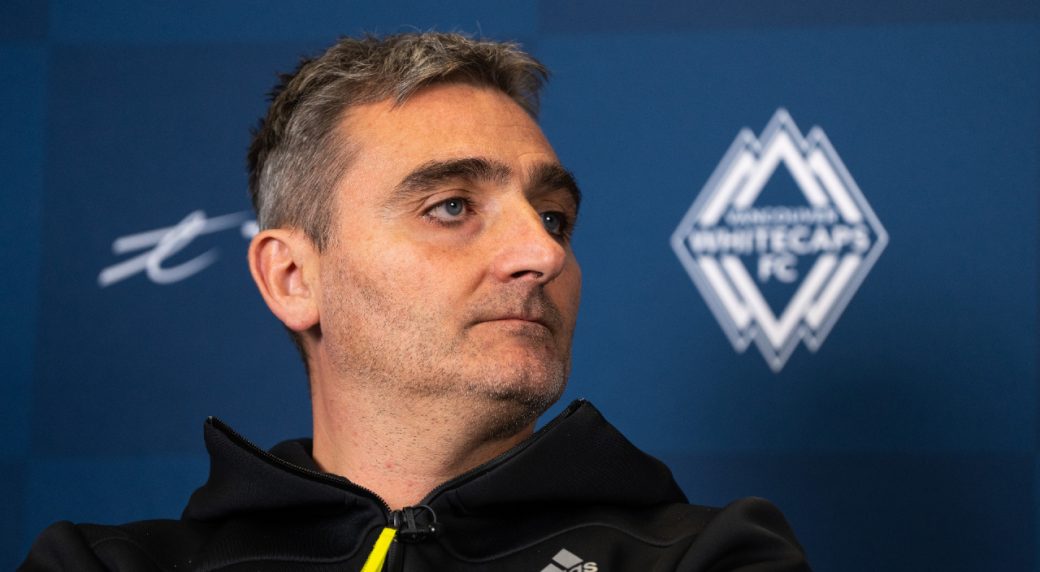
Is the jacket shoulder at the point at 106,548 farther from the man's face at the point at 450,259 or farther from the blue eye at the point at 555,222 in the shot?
the blue eye at the point at 555,222

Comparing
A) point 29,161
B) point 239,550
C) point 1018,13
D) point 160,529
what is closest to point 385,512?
point 239,550

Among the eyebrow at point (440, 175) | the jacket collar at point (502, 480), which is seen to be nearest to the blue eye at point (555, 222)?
the eyebrow at point (440, 175)

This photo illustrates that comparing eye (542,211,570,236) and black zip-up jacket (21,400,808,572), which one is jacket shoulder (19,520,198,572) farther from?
eye (542,211,570,236)

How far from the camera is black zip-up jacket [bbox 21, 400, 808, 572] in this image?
51.9 inches

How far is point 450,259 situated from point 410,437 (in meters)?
0.21

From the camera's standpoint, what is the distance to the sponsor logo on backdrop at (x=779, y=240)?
1.97 metres

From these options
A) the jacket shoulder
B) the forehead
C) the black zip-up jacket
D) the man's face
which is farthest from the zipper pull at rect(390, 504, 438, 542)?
the forehead

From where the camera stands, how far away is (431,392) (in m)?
1.37

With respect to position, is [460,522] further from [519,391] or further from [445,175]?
[445,175]

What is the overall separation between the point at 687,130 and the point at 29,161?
3.67 ft

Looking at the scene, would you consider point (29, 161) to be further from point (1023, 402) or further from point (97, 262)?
point (1023, 402)
